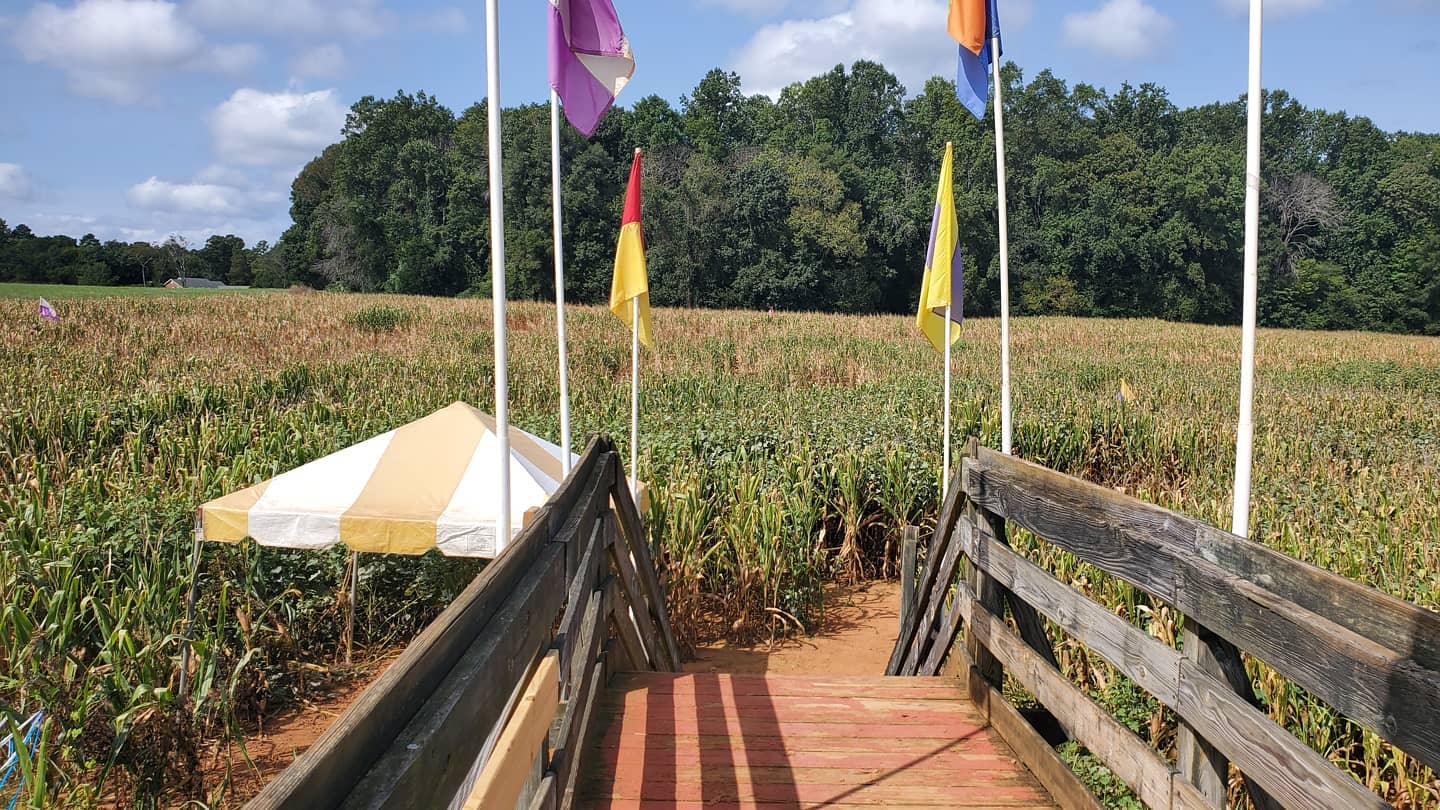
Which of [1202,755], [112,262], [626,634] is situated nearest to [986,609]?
[1202,755]

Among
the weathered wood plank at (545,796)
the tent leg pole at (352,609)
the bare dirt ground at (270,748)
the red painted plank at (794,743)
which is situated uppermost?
the weathered wood plank at (545,796)

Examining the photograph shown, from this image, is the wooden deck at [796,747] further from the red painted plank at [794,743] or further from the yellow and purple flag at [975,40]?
the yellow and purple flag at [975,40]

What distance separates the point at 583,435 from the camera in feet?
35.9

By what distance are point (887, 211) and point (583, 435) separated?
50173mm

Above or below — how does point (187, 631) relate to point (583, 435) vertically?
below

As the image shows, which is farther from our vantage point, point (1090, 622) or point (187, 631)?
point (187, 631)

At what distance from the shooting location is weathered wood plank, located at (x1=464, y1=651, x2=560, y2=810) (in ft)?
4.63

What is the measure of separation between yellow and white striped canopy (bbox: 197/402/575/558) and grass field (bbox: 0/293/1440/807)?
0.47 m

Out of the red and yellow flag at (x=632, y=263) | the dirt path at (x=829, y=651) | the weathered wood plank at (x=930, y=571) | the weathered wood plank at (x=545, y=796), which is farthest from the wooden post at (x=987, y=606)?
the red and yellow flag at (x=632, y=263)

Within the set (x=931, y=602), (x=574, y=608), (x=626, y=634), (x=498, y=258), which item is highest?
(x=498, y=258)

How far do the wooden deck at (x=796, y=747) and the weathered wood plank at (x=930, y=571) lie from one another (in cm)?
61

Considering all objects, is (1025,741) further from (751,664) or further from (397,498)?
(751,664)

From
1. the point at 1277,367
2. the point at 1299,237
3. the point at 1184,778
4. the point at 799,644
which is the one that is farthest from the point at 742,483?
the point at 1299,237

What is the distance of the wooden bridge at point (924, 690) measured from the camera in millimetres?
1455
